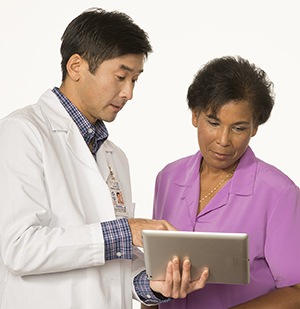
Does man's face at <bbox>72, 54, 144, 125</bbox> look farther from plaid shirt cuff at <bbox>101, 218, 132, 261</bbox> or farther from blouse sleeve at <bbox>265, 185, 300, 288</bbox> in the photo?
blouse sleeve at <bbox>265, 185, 300, 288</bbox>

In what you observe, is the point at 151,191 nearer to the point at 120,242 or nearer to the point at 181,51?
the point at 181,51

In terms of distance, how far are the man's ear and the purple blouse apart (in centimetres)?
70

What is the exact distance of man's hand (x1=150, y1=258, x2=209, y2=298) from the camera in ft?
5.45

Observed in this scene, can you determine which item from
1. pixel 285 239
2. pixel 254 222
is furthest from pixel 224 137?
pixel 285 239

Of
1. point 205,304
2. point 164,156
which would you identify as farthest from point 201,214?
point 164,156

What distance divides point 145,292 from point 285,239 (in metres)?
0.55

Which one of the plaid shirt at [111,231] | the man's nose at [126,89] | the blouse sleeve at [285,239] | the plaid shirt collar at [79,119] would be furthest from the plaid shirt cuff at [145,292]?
the man's nose at [126,89]

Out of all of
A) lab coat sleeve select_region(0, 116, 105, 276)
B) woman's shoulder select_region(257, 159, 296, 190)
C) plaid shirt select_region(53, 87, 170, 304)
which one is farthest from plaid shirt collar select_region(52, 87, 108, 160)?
woman's shoulder select_region(257, 159, 296, 190)

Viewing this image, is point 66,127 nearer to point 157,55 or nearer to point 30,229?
point 30,229

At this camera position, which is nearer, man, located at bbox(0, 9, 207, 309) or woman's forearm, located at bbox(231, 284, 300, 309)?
man, located at bbox(0, 9, 207, 309)

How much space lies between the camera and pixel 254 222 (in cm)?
198

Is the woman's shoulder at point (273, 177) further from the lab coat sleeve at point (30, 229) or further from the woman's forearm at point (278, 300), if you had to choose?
the lab coat sleeve at point (30, 229)

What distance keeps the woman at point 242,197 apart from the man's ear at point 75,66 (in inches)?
20.0

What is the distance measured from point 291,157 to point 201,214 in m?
1.56
